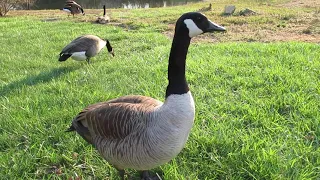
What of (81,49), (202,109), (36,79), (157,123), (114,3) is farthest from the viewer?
(114,3)

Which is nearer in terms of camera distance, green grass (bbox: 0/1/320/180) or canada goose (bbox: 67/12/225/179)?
canada goose (bbox: 67/12/225/179)

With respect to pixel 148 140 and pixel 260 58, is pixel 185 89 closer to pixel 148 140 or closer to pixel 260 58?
pixel 148 140

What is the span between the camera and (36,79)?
5719mm

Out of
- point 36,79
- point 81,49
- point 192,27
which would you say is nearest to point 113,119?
point 192,27

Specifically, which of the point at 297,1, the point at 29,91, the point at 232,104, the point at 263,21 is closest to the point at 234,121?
the point at 232,104

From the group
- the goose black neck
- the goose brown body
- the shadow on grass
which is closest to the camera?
the goose brown body

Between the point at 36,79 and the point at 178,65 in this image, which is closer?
the point at 178,65

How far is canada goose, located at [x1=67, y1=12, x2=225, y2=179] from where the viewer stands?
8.07 feet

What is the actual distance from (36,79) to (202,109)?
3347mm

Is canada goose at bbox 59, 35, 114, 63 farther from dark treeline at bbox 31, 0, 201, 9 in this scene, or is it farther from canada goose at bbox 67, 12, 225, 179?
dark treeline at bbox 31, 0, 201, 9

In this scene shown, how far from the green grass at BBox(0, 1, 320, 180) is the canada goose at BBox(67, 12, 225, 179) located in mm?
477

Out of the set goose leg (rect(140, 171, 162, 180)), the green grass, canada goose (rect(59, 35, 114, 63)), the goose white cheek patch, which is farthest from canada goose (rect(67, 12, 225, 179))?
canada goose (rect(59, 35, 114, 63))

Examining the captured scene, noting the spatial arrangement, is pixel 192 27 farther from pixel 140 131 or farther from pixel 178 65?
pixel 140 131

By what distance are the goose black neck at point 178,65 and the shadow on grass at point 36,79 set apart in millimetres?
3499
